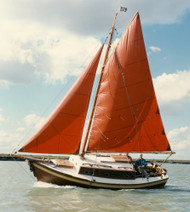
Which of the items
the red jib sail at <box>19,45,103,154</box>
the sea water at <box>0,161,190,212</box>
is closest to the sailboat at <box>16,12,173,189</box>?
the red jib sail at <box>19,45,103,154</box>

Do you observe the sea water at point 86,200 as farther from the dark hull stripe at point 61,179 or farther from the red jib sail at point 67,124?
the red jib sail at point 67,124

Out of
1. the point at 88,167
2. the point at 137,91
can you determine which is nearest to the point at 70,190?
the point at 88,167

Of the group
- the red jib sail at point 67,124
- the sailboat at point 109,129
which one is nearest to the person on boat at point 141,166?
the sailboat at point 109,129

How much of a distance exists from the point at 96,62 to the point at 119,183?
33.6 feet

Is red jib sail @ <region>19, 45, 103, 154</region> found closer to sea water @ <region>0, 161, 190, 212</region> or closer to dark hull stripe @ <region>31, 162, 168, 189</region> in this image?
dark hull stripe @ <region>31, 162, 168, 189</region>

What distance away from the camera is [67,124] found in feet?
66.6

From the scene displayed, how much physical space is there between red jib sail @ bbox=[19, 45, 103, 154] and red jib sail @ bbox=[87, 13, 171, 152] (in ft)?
6.03

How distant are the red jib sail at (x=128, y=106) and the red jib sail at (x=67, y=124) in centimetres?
184

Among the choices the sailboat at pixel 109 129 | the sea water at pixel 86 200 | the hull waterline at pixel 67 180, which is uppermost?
the sailboat at pixel 109 129

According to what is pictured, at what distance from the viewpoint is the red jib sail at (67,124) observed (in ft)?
63.8

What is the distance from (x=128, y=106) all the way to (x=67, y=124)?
6.24m

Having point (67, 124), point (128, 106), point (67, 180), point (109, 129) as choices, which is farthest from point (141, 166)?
point (67, 124)

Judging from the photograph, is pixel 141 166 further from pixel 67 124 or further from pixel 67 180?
pixel 67 124

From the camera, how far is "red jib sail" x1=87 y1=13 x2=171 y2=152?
22.5 metres
